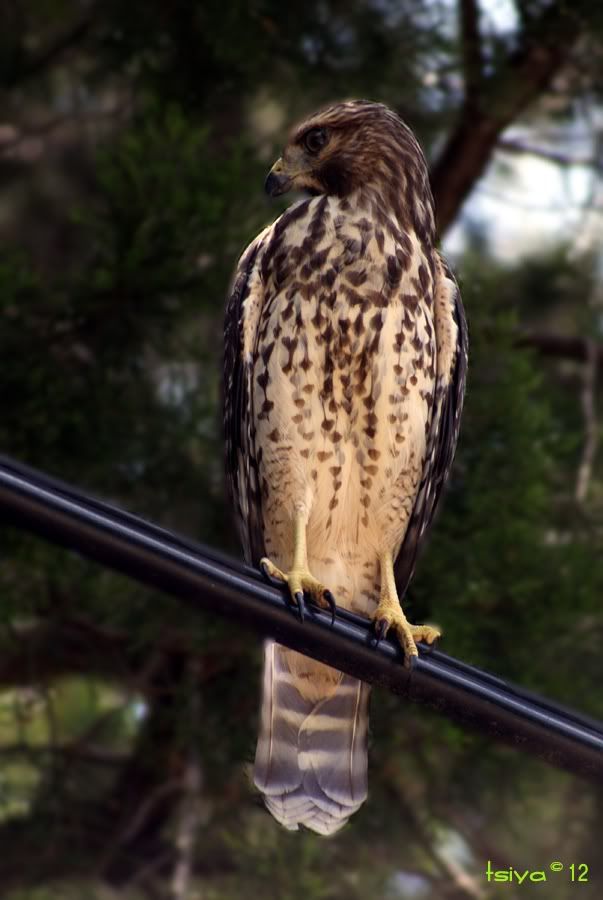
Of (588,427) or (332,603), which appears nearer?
(332,603)

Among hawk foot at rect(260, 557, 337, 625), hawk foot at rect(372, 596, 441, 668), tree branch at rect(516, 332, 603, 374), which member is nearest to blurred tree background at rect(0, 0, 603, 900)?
tree branch at rect(516, 332, 603, 374)

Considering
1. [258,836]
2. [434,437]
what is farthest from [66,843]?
[434,437]

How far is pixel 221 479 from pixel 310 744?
58.8 inches

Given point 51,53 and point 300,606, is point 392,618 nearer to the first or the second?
point 300,606

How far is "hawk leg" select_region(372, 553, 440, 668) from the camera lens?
9.22 feet

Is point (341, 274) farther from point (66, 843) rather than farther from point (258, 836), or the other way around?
point (66, 843)

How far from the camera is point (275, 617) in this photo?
2.04m

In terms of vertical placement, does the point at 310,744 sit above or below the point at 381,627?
below

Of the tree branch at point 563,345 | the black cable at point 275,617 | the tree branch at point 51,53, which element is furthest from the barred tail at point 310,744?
the tree branch at point 51,53

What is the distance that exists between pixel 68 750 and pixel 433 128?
7.81 ft

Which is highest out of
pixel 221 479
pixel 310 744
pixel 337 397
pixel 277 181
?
pixel 277 181

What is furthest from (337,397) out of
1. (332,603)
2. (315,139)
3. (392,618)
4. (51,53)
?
(51,53)

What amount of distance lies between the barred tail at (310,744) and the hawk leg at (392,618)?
20cm

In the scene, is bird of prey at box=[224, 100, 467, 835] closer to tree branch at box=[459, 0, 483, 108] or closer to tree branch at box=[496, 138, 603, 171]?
tree branch at box=[459, 0, 483, 108]
